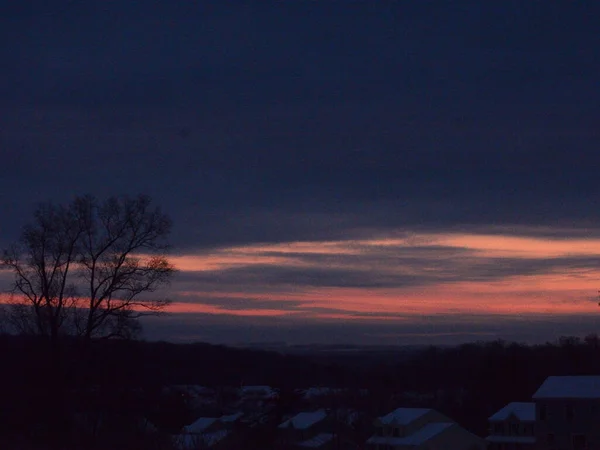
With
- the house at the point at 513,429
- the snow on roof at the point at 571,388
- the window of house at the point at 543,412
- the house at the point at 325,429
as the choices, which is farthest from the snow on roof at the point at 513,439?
the house at the point at 325,429

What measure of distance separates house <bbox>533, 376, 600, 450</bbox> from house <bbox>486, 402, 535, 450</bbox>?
774cm

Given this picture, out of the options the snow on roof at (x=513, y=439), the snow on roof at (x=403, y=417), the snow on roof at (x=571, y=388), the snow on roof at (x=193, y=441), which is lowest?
the snow on roof at (x=513, y=439)

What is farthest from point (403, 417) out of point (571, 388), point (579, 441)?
point (579, 441)

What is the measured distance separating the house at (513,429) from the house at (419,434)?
1654 mm

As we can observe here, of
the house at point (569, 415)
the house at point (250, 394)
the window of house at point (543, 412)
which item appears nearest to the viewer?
the house at point (569, 415)

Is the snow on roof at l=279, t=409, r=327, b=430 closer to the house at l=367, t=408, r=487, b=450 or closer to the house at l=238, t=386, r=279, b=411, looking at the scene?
the house at l=367, t=408, r=487, b=450

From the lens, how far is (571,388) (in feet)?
130

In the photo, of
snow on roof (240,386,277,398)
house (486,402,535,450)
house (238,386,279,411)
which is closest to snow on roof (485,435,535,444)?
house (486,402,535,450)

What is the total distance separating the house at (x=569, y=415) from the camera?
3541 cm

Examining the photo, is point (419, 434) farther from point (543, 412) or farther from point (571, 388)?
point (571, 388)

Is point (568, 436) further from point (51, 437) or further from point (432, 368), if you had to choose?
point (432, 368)

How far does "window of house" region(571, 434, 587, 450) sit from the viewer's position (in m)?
34.1

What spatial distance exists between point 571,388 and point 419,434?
9585 millimetres

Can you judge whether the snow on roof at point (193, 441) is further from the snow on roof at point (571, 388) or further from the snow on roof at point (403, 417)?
the snow on roof at point (403, 417)
